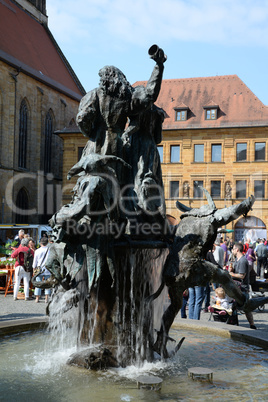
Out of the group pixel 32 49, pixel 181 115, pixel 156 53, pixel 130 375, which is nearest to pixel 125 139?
pixel 156 53

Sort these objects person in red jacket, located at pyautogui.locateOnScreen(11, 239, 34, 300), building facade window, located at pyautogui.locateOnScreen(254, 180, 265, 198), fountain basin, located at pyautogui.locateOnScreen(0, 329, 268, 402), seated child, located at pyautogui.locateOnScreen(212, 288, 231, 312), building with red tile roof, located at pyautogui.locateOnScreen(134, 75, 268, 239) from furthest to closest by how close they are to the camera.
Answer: building with red tile roof, located at pyautogui.locateOnScreen(134, 75, 268, 239) < building facade window, located at pyautogui.locateOnScreen(254, 180, 265, 198) < person in red jacket, located at pyautogui.locateOnScreen(11, 239, 34, 300) < seated child, located at pyautogui.locateOnScreen(212, 288, 231, 312) < fountain basin, located at pyautogui.locateOnScreen(0, 329, 268, 402)

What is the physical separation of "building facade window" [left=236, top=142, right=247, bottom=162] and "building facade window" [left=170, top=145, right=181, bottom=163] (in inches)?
179

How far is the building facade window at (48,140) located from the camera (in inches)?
1735

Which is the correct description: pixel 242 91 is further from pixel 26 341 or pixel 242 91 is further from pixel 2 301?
pixel 26 341

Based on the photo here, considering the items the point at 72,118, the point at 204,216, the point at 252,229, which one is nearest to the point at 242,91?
the point at 252,229

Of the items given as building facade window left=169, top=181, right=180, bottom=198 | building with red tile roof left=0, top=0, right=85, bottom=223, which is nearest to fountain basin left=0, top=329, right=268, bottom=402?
building with red tile roof left=0, top=0, right=85, bottom=223

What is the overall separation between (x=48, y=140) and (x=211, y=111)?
14.1 m

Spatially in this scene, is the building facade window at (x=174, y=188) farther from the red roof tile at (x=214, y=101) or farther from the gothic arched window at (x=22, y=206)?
the gothic arched window at (x=22, y=206)

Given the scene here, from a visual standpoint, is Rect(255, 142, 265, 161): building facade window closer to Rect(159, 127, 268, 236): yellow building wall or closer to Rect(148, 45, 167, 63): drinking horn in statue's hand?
Rect(159, 127, 268, 236): yellow building wall

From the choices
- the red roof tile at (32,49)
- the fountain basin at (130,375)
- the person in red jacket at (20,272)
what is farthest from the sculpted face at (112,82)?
the red roof tile at (32,49)

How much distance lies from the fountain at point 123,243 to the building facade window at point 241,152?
35143 millimetres

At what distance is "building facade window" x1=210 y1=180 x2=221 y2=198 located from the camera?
39719 mm

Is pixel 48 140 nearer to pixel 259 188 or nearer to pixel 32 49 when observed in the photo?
pixel 32 49

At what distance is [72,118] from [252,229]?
1998cm
